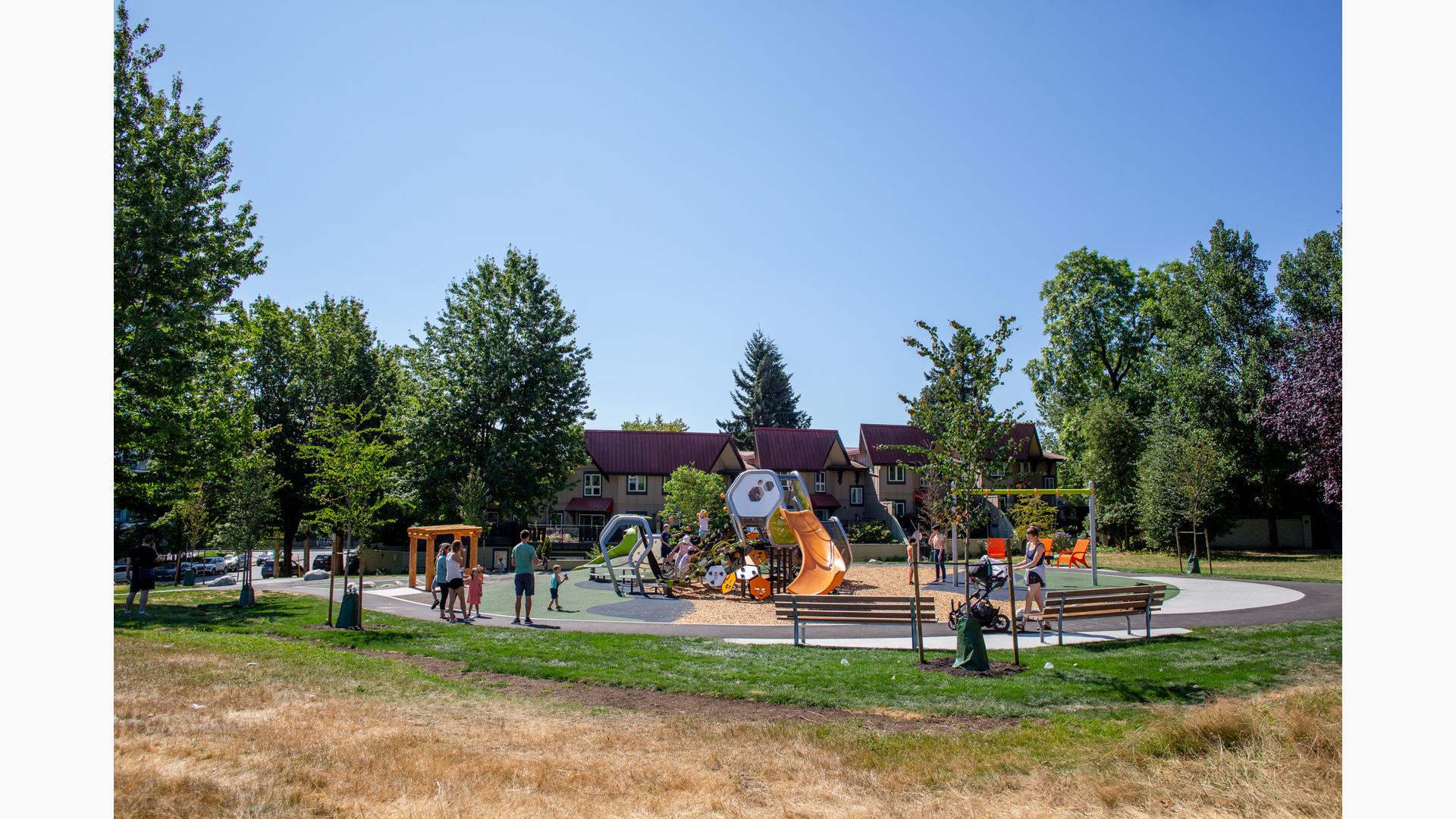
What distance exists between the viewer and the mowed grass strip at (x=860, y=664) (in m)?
9.39

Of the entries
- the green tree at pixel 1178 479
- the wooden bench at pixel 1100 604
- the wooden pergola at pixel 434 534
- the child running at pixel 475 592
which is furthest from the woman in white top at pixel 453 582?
the green tree at pixel 1178 479

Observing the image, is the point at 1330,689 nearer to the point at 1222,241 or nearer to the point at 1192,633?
the point at 1192,633

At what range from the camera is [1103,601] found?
1364 centimetres

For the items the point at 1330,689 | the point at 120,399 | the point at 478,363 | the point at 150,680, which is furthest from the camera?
the point at 478,363

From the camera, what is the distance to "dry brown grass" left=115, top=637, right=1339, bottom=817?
557 centimetres

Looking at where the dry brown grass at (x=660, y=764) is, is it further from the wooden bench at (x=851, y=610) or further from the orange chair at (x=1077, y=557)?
the orange chair at (x=1077, y=557)

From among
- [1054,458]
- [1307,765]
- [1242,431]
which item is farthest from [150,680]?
[1054,458]

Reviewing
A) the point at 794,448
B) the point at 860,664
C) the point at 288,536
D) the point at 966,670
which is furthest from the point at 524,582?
the point at 794,448

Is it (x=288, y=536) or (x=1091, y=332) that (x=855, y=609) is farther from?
(x=1091, y=332)

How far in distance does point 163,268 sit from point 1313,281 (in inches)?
2022

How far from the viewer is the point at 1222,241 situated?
46.8m

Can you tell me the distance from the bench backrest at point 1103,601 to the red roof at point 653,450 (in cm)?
4048

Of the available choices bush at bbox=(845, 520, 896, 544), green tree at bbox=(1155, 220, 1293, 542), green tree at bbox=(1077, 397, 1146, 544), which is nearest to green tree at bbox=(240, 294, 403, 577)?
bush at bbox=(845, 520, 896, 544)

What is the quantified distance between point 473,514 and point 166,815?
33.2 m
